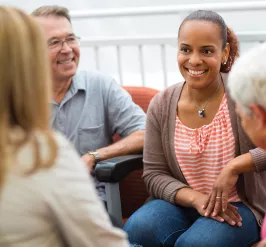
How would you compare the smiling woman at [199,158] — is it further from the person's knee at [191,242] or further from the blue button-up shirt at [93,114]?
the blue button-up shirt at [93,114]

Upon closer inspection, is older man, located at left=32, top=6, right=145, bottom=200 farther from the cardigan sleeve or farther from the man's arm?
the cardigan sleeve

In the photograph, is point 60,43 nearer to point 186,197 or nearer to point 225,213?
point 186,197

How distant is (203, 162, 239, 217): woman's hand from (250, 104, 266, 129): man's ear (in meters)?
0.63

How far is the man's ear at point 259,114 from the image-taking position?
1641 millimetres

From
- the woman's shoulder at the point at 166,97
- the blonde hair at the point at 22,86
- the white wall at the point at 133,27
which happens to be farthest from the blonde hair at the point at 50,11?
the white wall at the point at 133,27

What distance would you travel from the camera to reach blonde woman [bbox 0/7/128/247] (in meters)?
1.23

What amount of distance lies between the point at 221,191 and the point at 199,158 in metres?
0.18

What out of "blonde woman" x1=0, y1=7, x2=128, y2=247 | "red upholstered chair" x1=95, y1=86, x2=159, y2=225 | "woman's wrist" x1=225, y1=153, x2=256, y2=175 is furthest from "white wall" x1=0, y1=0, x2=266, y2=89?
"blonde woman" x1=0, y1=7, x2=128, y2=247

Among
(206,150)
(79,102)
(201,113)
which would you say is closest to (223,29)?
(201,113)

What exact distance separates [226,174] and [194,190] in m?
0.19

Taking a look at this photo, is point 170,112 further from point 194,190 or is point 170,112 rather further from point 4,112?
point 4,112

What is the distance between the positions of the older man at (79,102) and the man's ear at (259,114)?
1.05m

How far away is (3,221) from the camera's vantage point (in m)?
1.29

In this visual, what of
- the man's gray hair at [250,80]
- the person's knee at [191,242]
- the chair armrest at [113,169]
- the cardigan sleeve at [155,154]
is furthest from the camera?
the cardigan sleeve at [155,154]
